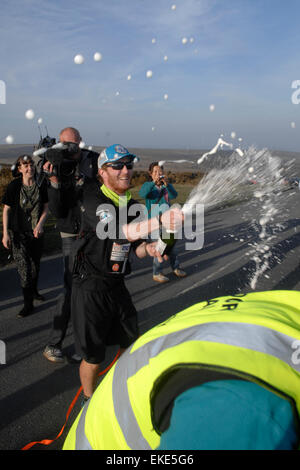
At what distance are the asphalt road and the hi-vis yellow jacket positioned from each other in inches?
75.1

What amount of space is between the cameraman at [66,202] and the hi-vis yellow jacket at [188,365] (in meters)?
1.76

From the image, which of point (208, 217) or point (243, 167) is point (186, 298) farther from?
point (208, 217)

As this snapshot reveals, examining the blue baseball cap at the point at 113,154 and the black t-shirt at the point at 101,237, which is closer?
the black t-shirt at the point at 101,237

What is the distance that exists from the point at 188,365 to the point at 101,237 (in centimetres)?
178

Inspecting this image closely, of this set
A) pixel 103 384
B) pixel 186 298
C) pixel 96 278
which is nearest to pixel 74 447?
pixel 103 384

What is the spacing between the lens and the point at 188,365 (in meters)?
0.88

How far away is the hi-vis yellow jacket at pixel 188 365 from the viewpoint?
2.80 feet

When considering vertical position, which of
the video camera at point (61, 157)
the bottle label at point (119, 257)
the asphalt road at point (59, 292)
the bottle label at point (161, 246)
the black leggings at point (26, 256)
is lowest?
the asphalt road at point (59, 292)

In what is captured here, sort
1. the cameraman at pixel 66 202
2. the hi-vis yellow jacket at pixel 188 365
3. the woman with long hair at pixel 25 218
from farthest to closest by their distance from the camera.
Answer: the woman with long hair at pixel 25 218 → the cameraman at pixel 66 202 → the hi-vis yellow jacket at pixel 188 365

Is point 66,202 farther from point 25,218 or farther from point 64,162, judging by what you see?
point 25,218

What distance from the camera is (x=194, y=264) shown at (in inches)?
308

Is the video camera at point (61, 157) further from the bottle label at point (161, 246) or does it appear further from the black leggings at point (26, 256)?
the black leggings at point (26, 256)

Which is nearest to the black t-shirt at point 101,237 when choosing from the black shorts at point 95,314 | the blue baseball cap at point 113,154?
the black shorts at point 95,314

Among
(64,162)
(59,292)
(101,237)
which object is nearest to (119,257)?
(101,237)
